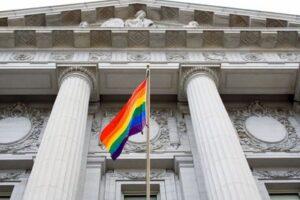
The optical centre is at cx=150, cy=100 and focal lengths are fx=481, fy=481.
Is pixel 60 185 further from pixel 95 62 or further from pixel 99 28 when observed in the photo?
pixel 99 28

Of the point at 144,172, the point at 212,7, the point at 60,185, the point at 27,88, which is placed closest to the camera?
the point at 60,185

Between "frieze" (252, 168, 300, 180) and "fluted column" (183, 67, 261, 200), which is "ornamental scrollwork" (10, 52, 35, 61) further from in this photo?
"frieze" (252, 168, 300, 180)

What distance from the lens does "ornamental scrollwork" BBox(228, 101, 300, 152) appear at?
58.9 feet

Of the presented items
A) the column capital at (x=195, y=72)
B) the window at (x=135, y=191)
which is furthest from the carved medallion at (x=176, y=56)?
the window at (x=135, y=191)

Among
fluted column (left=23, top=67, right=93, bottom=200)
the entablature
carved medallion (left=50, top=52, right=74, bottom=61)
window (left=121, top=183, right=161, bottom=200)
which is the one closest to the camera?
fluted column (left=23, top=67, right=93, bottom=200)

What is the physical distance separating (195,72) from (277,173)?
4984 millimetres

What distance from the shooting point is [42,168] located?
1312cm

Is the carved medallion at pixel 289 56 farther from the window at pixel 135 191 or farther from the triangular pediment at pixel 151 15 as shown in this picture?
the window at pixel 135 191

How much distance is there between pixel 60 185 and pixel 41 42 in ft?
31.6

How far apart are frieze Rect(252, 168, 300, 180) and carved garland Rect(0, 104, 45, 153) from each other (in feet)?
26.4

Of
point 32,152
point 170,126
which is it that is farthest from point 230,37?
point 32,152

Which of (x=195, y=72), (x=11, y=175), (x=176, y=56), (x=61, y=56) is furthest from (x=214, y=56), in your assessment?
(x=11, y=175)

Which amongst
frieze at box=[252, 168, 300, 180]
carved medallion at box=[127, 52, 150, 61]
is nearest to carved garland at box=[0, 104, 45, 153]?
carved medallion at box=[127, 52, 150, 61]

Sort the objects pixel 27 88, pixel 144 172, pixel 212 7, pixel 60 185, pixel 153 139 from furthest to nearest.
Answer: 1. pixel 212 7
2. pixel 27 88
3. pixel 153 139
4. pixel 144 172
5. pixel 60 185
